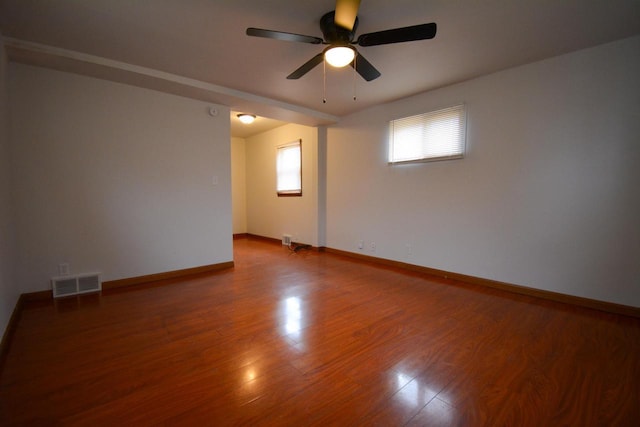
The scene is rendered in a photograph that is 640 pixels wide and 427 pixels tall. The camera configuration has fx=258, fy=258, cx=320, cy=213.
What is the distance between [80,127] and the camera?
2863 mm

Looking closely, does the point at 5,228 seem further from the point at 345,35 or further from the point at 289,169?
the point at 289,169

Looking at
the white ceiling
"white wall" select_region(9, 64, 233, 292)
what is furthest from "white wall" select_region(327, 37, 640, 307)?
"white wall" select_region(9, 64, 233, 292)

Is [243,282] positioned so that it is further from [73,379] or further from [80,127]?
[80,127]

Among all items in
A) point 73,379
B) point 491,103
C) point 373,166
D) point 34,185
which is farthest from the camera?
point 373,166

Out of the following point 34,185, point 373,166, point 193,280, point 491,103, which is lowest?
point 193,280

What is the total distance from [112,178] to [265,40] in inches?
94.2

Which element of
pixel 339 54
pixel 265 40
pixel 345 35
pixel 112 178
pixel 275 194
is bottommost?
pixel 275 194

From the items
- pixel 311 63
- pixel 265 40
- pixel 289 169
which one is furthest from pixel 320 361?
pixel 289 169

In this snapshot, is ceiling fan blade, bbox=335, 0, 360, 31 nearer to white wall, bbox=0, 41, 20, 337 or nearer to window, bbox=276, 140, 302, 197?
white wall, bbox=0, 41, 20, 337

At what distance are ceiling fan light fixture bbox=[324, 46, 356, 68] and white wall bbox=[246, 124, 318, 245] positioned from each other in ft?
9.87

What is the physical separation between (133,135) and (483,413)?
13.6 feet

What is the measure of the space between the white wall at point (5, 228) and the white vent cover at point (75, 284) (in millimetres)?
285

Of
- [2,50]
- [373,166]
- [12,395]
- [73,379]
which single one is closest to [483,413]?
[73,379]

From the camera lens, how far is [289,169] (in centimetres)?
579
